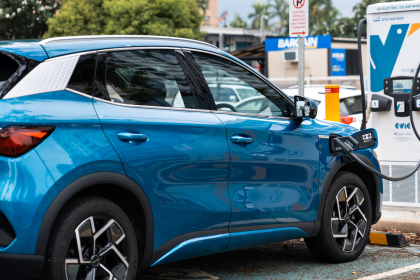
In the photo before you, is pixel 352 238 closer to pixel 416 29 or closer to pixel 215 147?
pixel 215 147

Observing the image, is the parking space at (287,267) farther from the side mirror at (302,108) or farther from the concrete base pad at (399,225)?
the side mirror at (302,108)

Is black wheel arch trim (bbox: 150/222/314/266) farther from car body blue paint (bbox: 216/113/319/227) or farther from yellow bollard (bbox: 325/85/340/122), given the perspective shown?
yellow bollard (bbox: 325/85/340/122)

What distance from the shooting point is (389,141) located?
707 cm

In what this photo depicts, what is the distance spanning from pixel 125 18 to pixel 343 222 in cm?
2543

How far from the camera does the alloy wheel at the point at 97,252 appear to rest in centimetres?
303

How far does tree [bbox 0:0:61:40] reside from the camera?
95.1ft

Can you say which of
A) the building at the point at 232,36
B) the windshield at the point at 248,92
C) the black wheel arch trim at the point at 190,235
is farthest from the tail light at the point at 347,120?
the building at the point at 232,36

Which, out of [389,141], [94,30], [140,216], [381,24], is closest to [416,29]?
[381,24]

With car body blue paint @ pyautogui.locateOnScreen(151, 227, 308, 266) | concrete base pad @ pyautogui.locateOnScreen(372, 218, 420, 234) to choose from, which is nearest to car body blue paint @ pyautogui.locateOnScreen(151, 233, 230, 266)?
car body blue paint @ pyautogui.locateOnScreen(151, 227, 308, 266)

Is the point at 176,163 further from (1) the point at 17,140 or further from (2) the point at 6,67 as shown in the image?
(2) the point at 6,67

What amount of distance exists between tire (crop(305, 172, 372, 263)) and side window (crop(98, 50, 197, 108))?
1.61 meters

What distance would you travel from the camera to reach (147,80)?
3.65 metres

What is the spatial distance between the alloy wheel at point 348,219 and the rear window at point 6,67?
110 inches

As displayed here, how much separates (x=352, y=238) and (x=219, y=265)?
1158 mm
